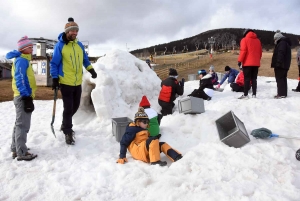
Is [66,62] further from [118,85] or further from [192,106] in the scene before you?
[192,106]

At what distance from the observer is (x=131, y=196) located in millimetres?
2586

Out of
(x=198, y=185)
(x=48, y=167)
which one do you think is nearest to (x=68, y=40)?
(x=48, y=167)

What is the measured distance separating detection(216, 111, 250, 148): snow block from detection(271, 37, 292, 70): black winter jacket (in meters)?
2.42

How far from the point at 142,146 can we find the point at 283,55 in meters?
4.10

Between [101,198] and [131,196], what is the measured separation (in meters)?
0.30

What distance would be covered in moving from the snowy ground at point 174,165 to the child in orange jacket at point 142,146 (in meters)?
0.12

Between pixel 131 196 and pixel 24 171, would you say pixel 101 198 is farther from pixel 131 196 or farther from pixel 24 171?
pixel 24 171

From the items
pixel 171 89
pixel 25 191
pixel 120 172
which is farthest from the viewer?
pixel 171 89

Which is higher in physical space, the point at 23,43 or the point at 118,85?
the point at 23,43

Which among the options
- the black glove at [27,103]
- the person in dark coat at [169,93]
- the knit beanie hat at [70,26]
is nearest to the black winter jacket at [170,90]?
the person in dark coat at [169,93]

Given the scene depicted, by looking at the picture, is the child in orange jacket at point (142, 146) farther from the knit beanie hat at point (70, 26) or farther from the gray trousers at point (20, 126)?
the knit beanie hat at point (70, 26)

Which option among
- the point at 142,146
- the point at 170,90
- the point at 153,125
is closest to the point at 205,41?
the point at 170,90

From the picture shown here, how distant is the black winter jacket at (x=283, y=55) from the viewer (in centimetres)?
566

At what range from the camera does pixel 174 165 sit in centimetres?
312
